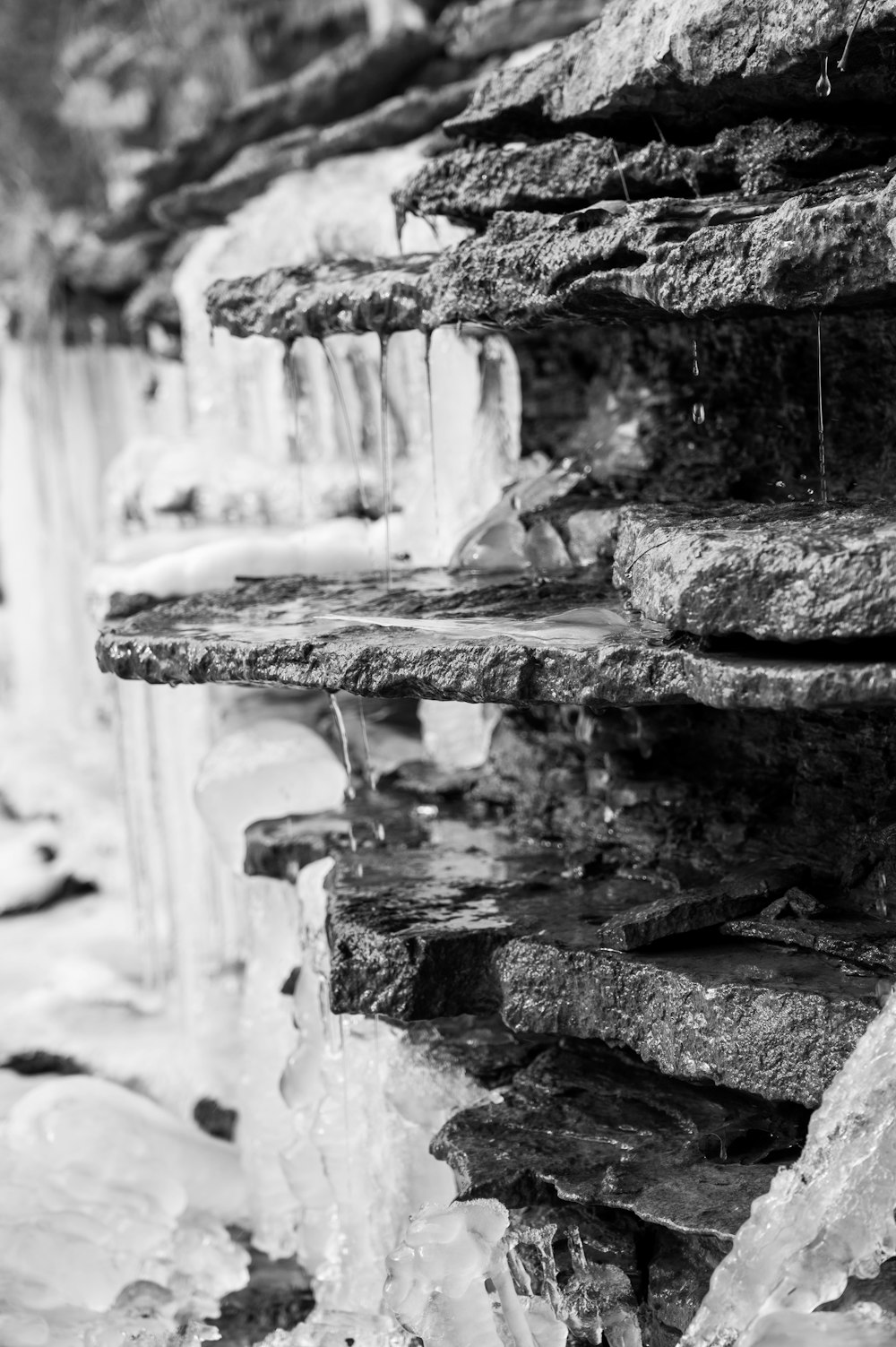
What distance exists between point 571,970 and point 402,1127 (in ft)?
3.01

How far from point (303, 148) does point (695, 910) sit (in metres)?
4.75

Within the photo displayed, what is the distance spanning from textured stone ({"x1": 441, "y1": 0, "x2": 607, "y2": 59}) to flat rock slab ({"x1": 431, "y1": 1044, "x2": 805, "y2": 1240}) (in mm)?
Result: 4362

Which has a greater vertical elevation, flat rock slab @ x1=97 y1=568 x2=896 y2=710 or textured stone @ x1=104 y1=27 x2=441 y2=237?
textured stone @ x1=104 y1=27 x2=441 y2=237

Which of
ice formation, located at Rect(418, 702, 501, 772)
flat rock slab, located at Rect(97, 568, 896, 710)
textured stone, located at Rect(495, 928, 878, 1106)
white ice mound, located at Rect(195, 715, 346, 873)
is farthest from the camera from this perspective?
ice formation, located at Rect(418, 702, 501, 772)

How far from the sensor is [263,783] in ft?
14.6

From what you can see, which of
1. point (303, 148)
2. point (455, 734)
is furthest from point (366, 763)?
point (303, 148)

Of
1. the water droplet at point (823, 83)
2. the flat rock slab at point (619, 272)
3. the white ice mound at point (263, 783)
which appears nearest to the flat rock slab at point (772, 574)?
the flat rock slab at point (619, 272)

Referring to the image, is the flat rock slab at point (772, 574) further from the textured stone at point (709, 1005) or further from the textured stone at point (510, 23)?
the textured stone at point (510, 23)

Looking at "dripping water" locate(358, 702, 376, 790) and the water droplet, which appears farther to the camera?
"dripping water" locate(358, 702, 376, 790)

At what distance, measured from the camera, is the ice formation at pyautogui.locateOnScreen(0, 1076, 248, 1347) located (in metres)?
3.79

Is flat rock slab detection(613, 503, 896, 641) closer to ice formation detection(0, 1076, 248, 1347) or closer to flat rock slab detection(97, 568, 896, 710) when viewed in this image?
flat rock slab detection(97, 568, 896, 710)

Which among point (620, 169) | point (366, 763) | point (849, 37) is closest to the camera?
point (849, 37)

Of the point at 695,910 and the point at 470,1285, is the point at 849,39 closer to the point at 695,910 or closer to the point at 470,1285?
the point at 695,910

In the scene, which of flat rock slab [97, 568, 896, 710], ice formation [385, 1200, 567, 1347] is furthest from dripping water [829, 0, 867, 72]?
ice formation [385, 1200, 567, 1347]
